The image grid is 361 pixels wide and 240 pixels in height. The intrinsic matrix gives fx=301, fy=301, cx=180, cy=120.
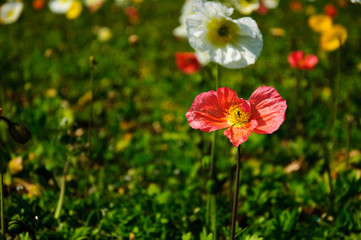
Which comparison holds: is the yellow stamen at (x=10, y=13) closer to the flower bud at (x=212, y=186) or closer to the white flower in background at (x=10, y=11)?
the white flower in background at (x=10, y=11)

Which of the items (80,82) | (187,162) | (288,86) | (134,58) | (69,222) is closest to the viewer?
(69,222)

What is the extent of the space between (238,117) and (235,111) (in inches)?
0.7

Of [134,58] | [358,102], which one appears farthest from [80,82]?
[358,102]

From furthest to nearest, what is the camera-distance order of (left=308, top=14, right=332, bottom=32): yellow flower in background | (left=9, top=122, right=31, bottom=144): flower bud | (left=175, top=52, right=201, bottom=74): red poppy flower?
(left=308, top=14, right=332, bottom=32): yellow flower in background
(left=175, top=52, right=201, bottom=74): red poppy flower
(left=9, top=122, right=31, bottom=144): flower bud

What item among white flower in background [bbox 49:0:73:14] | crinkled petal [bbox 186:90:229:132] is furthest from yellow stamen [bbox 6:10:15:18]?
crinkled petal [bbox 186:90:229:132]

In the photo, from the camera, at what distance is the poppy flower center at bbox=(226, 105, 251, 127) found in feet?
2.70

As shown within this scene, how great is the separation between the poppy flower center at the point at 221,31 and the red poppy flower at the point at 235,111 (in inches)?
9.0

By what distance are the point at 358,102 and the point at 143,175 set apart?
5.30 feet

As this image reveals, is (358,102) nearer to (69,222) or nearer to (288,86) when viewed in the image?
(288,86)

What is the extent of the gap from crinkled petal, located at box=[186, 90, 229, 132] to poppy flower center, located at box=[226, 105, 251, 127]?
0.07ft

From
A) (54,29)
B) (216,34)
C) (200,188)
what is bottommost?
(54,29)

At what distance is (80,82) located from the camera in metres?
2.82

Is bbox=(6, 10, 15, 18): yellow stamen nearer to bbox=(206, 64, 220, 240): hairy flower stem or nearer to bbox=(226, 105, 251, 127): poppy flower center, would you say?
bbox=(206, 64, 220, 240): hairy flower stem

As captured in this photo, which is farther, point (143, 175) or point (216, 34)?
point (143, 175)
